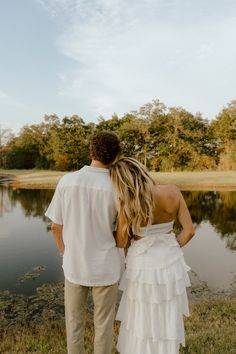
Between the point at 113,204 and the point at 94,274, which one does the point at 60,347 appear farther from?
the point at 113,204

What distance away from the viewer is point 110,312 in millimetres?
2902

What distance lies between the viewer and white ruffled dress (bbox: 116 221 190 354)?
288 cm

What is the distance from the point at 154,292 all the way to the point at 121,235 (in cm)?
53

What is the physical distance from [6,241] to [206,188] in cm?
1859

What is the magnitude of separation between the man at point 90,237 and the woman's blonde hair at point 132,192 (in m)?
0.07

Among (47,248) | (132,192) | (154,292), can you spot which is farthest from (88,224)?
(47,248)

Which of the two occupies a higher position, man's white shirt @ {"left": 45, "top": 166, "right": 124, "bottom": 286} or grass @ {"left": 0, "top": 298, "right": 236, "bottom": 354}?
man's white shirt @ {"left": 45, "top": 166, "right": 124, "bottom": 286}

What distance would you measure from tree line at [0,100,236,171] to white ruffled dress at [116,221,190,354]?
4036 centimetres

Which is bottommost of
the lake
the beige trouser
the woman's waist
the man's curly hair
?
the lake

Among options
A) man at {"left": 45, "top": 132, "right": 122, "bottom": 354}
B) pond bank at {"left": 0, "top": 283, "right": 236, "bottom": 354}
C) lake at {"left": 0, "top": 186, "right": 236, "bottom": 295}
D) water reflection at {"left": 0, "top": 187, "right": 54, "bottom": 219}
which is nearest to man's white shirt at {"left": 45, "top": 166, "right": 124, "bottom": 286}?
man at {"left": 45, "top": 132, "right": 122, "bottom": 354}

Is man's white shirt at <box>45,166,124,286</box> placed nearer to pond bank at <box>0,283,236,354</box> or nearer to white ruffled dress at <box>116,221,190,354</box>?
white ruffled dress at <box>116,221,190,354</box>

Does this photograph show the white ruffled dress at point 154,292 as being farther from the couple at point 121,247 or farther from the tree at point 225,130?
the tree at point 225,130

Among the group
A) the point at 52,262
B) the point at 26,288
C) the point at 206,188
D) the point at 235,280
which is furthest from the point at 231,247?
the point at 206,188

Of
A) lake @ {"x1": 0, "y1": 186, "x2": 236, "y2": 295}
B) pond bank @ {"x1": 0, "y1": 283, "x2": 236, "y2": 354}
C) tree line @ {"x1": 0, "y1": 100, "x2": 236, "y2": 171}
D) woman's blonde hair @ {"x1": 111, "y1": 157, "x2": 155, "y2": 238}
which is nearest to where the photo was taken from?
woman's blonde hair @ {"x1": 111, "y1": 157, "x2": 155, "y2": 238}
